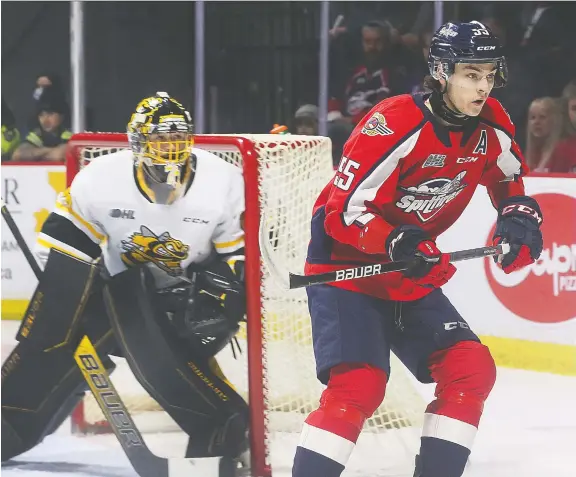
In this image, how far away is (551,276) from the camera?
12.9ft

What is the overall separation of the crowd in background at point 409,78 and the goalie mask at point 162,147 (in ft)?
6.67

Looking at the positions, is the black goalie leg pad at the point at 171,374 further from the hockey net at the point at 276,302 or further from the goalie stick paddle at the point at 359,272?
the goalie stick paddle at the point at 359,272

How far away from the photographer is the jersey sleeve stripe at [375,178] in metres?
2.09

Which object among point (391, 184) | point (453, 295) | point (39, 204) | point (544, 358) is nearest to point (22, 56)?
point (39, 204)

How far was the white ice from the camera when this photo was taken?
2.86 m

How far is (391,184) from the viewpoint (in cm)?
212

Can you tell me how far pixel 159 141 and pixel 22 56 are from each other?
3561 mm

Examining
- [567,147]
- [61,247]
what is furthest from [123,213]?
[567,147]

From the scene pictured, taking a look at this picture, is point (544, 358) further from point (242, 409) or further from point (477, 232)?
point (242, 409)

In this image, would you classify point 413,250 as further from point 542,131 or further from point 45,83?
point 45,83

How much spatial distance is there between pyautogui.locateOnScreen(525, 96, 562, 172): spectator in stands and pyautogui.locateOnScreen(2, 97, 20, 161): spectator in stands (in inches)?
97.9

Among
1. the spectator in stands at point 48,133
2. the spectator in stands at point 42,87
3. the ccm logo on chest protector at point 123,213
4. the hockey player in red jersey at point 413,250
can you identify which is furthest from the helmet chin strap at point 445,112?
the spectator in stands at point 42,87

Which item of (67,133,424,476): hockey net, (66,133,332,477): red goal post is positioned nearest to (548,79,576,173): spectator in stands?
(67,133,424,476): hockey net

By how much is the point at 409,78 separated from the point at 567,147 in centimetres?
92
